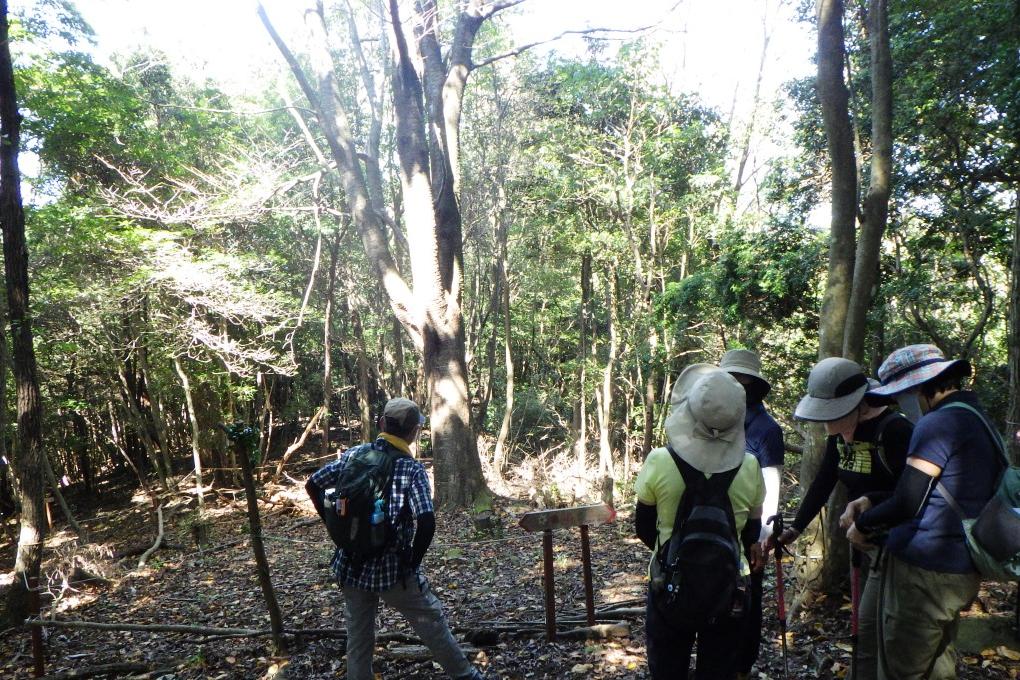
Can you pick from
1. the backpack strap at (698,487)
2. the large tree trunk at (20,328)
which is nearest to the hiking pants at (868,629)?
the backpack strap at (698,487)

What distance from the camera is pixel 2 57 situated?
19.6 ft

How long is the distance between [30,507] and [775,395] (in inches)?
468

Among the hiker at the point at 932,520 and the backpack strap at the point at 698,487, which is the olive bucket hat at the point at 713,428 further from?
the hiker at the point at 932,520

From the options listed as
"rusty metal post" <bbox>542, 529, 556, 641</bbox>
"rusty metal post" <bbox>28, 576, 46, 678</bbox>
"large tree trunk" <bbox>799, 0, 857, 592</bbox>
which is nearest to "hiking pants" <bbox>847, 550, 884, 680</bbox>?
"large tree trunk" <bbox>799, 0, 857, 592</bbox>


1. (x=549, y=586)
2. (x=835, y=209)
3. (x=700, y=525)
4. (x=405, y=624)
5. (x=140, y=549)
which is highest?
(x=835, y=209)

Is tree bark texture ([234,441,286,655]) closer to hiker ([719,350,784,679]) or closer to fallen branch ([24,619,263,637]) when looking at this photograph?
fallen branch ([24,619,263,637])

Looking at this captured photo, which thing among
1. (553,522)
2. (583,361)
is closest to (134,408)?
(583,361)

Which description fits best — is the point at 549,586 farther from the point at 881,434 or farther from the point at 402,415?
the point at 881,434

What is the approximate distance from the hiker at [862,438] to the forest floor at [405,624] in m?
0.77

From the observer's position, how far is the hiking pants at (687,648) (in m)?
2.39

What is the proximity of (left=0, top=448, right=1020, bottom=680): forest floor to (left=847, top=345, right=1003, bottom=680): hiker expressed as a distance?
118cm

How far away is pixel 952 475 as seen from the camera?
2.32 metres

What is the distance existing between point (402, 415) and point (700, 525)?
5.16 ft

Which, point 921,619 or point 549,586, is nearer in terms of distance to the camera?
point 921,619
